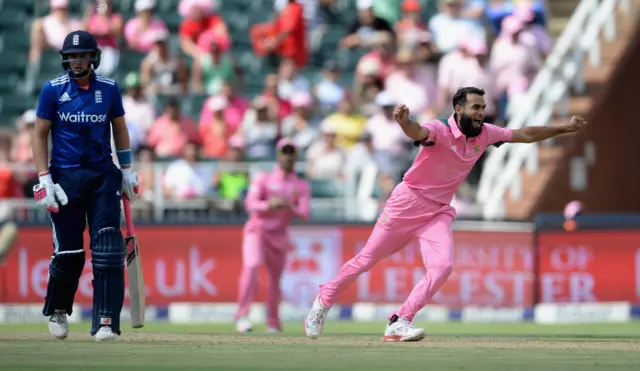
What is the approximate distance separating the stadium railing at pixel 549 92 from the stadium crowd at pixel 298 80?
29 centimetres

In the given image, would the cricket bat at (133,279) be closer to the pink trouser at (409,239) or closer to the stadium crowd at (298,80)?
the pink trouser at (409,239)

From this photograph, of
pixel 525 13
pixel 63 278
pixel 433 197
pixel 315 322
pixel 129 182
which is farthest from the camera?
pixel 525 13

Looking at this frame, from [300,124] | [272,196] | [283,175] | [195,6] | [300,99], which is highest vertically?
[195,6]

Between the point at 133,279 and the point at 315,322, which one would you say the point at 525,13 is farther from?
the point at 133,279

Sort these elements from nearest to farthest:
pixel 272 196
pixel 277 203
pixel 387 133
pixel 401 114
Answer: pixel 401 114
pixel 277 203
pixel 272 196
pixel 387 133

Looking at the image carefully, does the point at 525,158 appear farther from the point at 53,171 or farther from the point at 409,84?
the point at 53,171

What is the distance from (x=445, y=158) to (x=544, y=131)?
2.82 feet

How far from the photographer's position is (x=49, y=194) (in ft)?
40.0

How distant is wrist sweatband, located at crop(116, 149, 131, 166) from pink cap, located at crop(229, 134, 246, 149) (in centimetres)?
780

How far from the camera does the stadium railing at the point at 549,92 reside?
21156 millimetres

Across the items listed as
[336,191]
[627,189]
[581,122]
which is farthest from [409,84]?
[581,122]

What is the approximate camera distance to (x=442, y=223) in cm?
1304

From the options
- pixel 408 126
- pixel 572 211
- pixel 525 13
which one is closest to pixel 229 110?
pixel 525 13

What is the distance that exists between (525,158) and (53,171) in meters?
10.7
